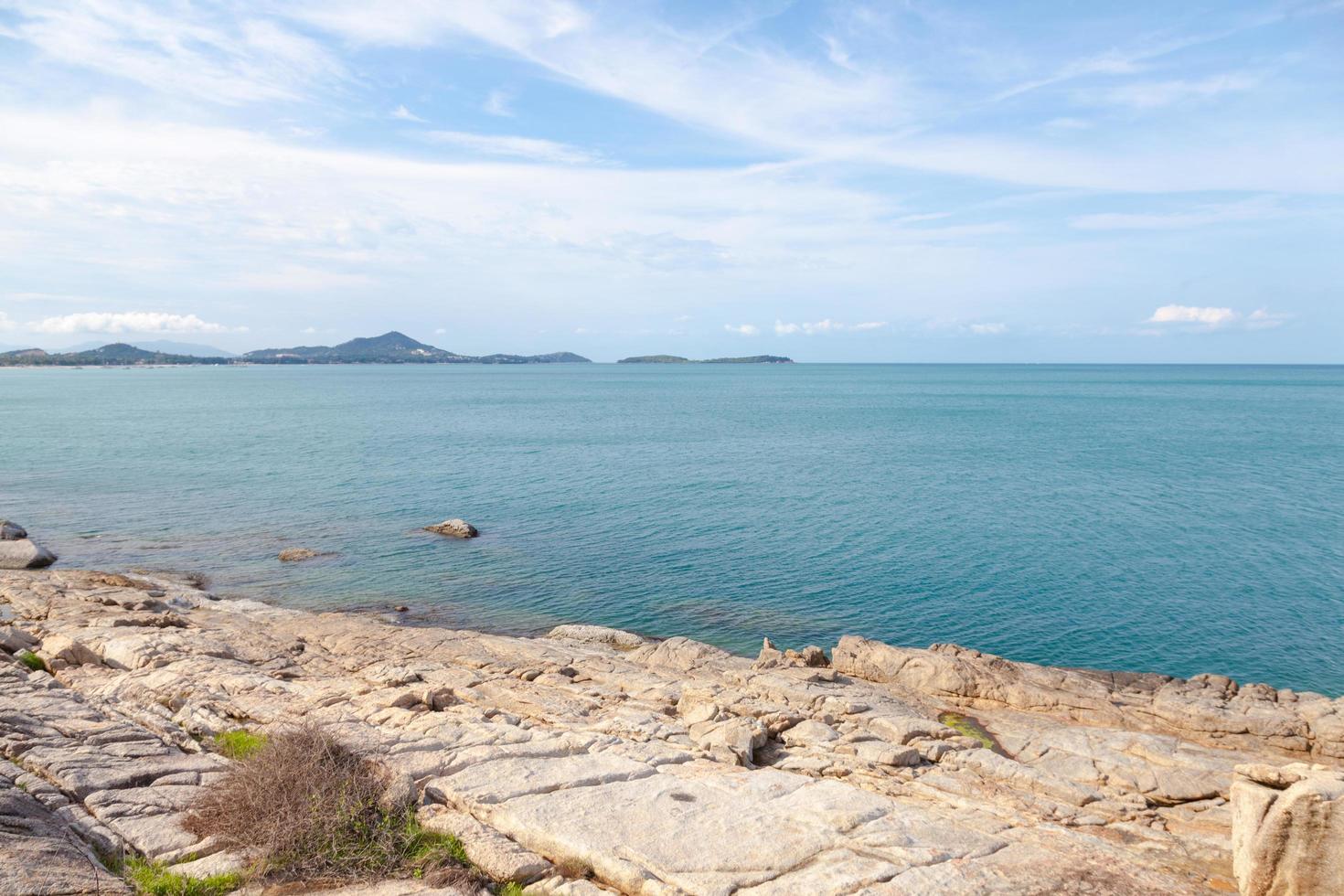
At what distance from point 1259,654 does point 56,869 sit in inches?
1482

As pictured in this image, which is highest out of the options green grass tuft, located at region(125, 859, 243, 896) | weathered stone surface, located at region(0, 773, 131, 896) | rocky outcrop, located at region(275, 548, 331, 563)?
weathered stone surface, located at region(0, 773, 131, 896)

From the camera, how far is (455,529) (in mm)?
48125

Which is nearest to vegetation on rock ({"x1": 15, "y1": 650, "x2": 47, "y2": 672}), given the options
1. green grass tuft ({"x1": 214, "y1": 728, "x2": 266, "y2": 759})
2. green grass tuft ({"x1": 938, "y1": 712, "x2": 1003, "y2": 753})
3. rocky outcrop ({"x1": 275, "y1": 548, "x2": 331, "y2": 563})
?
green grass tuft ({"x1": 214, "y1": 728, "x2": 266, "y2": 759})

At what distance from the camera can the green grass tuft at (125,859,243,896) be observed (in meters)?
11.0

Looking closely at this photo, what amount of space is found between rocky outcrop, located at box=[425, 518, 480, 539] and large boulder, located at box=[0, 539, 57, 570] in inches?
773

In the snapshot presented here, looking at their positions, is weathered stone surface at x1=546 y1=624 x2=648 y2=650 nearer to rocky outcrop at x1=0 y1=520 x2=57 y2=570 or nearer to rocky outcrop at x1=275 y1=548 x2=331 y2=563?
rocky outcrop at x1=275 y1=548 x2=331 y2=563

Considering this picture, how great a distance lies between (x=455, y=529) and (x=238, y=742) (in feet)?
105

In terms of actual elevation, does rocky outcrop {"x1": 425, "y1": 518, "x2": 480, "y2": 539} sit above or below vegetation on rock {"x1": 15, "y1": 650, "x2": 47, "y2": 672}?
below

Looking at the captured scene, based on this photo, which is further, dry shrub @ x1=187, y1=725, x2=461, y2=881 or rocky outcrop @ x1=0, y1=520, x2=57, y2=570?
rocky outcrop @ x1=0, y1=520, x2=57, y2=570

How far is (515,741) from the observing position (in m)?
17.0

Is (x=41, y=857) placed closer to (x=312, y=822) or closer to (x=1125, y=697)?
(x=312, y=822)

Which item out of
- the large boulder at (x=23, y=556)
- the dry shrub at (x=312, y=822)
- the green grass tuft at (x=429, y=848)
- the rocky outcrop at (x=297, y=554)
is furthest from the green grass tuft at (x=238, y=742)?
the large boulder at (x=23, y=556)

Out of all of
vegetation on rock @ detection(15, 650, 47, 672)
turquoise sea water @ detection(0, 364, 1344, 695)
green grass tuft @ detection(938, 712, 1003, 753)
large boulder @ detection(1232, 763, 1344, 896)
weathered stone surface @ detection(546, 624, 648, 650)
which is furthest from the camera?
turquoise sea water @ detection(0, 364, 1344, 695)

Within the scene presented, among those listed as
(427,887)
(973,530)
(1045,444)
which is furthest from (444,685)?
(1045,444)
